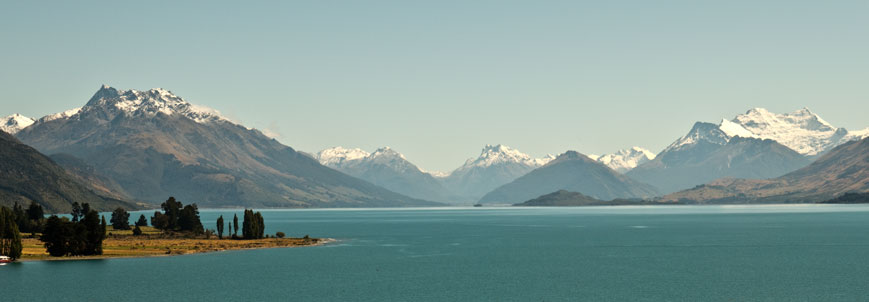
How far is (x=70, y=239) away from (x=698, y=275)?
413ft

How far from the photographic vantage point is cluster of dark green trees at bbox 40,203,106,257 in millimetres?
177375

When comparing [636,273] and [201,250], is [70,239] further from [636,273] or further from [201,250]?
[636,273]

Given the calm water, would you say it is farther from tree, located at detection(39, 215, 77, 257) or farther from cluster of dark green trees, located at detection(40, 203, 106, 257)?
tree, located at detection(39, 215, 77, 257)

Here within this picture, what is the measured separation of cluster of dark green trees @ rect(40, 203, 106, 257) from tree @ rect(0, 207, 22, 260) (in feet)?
22.8

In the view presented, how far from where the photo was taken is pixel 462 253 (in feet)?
636

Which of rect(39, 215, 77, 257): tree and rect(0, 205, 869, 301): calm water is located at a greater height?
rect(39, 215, 77, 257): tree

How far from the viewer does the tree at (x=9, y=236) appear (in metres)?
167

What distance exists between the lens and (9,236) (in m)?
172

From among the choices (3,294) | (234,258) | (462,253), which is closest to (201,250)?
(234,258)

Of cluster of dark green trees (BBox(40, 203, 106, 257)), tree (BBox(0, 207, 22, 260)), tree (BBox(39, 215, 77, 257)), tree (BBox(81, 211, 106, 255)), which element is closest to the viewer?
tree (BBox(0, 207, 22, 260))

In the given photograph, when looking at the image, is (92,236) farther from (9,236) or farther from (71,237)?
(9,236)

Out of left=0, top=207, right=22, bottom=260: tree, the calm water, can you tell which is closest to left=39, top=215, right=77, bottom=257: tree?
left=0, top=207, right=22, bottom=260: tree

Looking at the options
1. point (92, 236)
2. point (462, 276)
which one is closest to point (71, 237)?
point (92, 236)

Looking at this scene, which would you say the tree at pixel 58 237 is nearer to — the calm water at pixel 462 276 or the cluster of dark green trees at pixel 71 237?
the cluster of dark green trees at pixel 71 237
